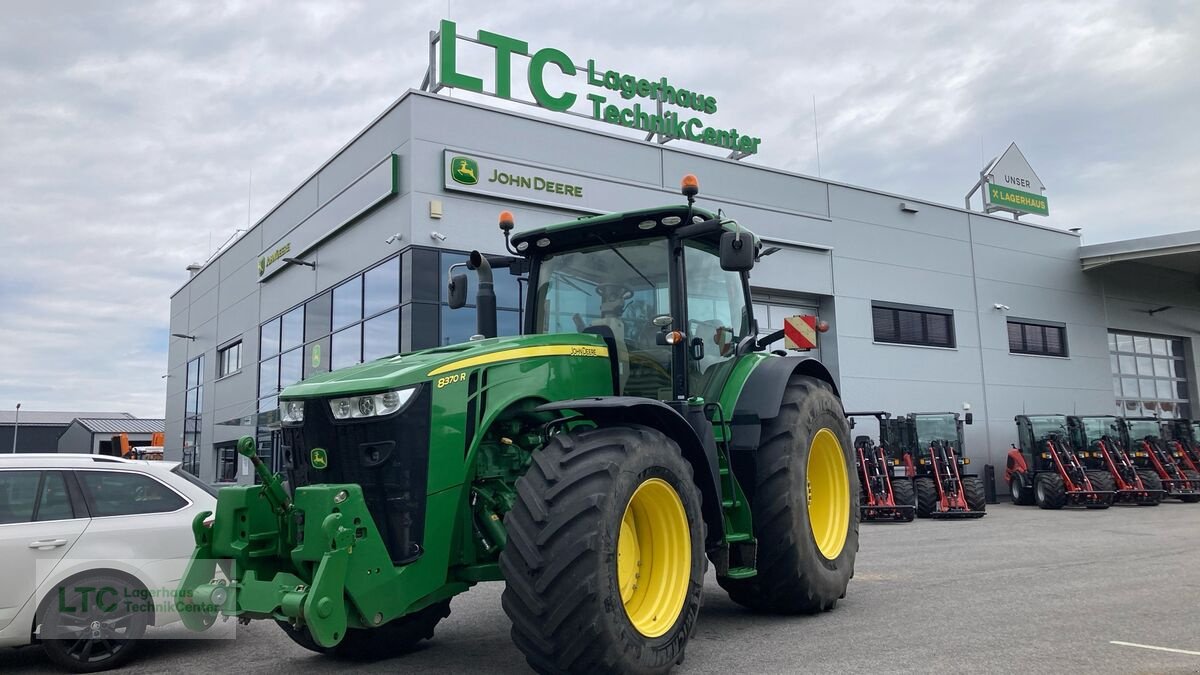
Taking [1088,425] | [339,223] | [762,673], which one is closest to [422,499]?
[762,673]

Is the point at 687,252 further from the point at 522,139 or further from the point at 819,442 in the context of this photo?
the point at 522,139

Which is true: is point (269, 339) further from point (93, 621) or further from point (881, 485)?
point (93, 621)

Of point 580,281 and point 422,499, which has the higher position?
point 580,281

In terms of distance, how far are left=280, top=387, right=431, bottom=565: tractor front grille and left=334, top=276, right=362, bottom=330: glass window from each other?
1351 cm

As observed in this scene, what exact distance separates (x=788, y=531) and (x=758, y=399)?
937 millimetres

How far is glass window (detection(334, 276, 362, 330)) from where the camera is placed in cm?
1798

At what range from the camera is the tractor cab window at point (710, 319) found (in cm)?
625

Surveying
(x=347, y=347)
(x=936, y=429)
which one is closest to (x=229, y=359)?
(x=347, y=347)

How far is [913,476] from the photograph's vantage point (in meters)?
17.8

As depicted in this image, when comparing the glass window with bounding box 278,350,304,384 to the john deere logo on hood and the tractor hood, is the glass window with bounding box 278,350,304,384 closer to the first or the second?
the tractor hood

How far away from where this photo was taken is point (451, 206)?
628 inches

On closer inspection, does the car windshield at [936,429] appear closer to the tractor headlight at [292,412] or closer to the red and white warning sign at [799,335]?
the red and white warning sign at [799,335]

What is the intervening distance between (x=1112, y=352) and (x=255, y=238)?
83.7 feet

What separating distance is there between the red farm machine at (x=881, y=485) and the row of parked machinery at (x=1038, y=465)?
0.02m
